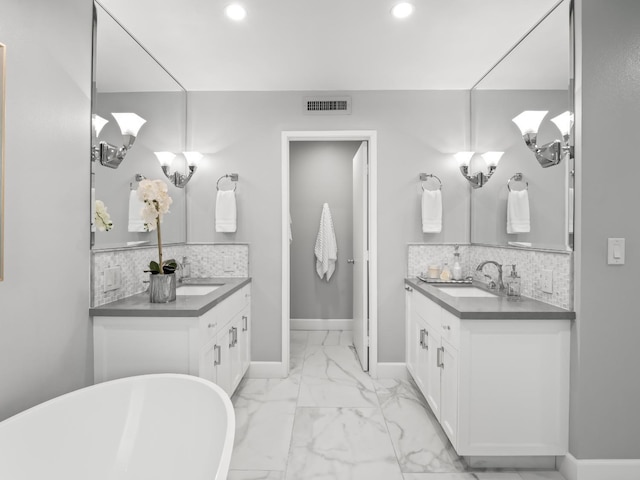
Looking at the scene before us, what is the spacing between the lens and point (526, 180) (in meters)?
2.26

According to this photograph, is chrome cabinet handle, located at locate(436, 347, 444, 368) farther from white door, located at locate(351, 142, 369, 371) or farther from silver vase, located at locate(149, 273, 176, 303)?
silver vase, located at locate(149, 273, 176, 303)

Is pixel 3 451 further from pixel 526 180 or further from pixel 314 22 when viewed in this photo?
pixel 526 180

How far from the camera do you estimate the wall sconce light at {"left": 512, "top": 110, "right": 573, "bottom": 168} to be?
185cm

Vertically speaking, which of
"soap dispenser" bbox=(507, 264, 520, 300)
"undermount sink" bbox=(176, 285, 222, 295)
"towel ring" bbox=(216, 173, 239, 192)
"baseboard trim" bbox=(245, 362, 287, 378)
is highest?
"towel ring" bbox=(216, 173, 239, 192)

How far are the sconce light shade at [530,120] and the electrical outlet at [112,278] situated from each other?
257cm

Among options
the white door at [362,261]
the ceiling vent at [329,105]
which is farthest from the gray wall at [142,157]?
the white door at [362,261]

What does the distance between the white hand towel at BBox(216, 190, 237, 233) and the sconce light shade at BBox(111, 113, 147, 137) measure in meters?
0.88

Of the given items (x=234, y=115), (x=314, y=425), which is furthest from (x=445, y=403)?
(x=234, y=115)

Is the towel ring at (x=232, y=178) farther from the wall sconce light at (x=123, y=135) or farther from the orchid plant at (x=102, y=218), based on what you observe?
the orchid plant at (x=102, y=218)

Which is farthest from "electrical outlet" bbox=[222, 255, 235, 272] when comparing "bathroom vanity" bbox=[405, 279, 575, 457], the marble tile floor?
"bathroom vanity" bbox=[405, 279, 575, 457]

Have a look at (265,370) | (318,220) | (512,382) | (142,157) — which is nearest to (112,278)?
(142,157)

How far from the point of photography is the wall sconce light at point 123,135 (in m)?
1.87

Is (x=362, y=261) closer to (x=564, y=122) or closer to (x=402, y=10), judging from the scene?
(x=564, y=122)

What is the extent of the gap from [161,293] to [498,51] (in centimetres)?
265
